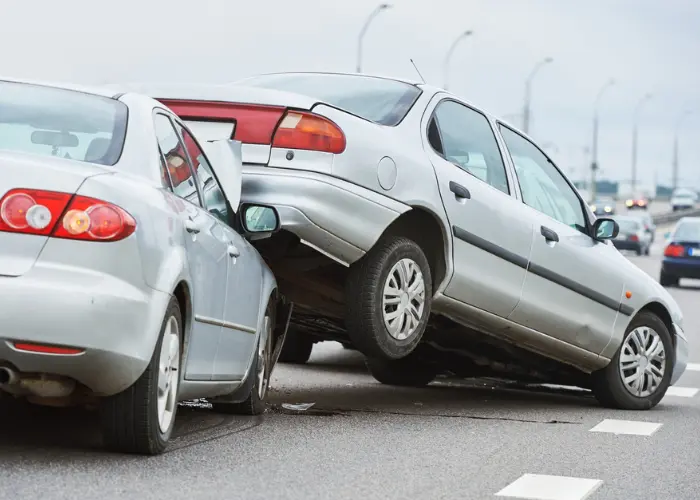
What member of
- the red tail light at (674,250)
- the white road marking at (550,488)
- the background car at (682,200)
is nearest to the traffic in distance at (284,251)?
the white road marking at (550,488)

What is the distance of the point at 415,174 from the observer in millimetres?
8484

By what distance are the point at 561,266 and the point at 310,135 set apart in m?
2.39

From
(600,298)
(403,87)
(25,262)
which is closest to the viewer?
(25,262)

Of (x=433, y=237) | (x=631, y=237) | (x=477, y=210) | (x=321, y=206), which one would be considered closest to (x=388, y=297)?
(x=433, y=237)

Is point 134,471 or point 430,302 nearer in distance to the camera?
point 134,471

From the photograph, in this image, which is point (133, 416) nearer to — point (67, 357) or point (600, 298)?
point (67, 357)

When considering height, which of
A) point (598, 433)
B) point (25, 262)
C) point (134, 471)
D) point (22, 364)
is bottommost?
point (598, 433)

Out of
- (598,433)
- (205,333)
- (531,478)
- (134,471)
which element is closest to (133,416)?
(134,471)

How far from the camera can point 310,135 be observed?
319 inches

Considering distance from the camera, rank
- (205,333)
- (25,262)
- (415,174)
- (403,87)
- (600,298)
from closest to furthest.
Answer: (25,262) < (205,333) < (415,174) < (403,87) < (600,298)

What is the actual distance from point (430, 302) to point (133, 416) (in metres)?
2.84

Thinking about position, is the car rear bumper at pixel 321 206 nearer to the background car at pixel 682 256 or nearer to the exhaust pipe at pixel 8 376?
the exhaust pipe at pixel 8 376

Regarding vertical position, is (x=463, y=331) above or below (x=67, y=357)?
below

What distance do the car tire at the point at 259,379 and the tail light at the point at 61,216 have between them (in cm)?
239
